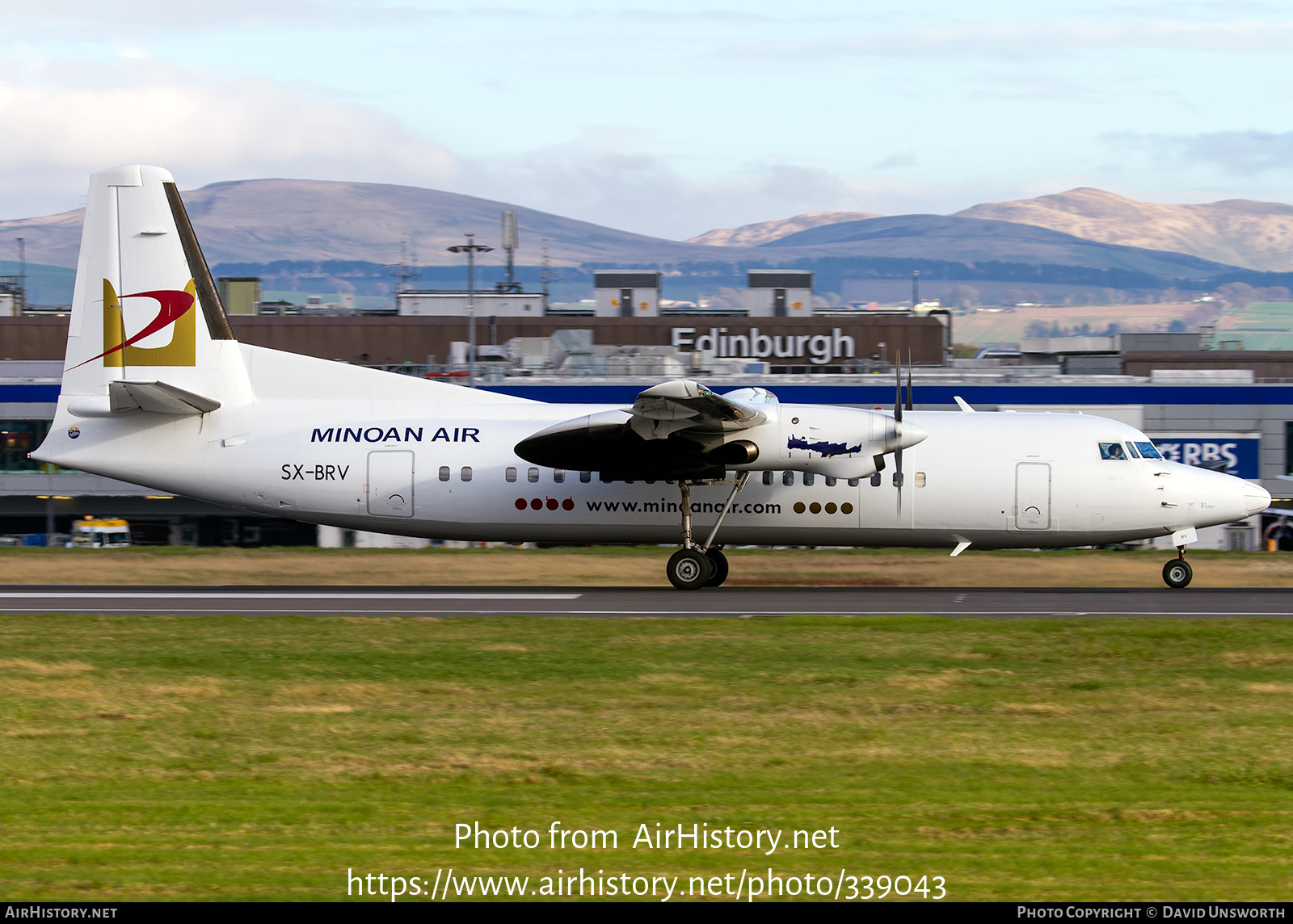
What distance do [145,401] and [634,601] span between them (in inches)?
354

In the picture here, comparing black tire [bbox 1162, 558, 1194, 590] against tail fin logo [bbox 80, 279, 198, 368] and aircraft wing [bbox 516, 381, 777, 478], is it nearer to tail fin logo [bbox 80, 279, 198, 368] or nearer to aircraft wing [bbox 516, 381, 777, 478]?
aircraft wing [bbox 516, 381, 777, 478]

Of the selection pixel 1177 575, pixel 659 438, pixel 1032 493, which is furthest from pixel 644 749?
pixel 1177 575

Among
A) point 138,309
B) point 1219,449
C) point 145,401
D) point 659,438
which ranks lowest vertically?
point 1219,449

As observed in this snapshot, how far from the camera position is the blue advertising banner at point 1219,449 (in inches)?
1550

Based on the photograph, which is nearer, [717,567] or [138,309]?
[717,567]

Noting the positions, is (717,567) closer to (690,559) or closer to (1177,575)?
(690,559)

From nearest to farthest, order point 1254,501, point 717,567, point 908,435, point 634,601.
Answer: point 634,601
point 908,435
point 1254,501
point 717,567

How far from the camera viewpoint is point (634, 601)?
2062 centimetres

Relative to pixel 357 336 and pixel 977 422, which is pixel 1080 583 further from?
pixel 357 336

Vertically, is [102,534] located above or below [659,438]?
below

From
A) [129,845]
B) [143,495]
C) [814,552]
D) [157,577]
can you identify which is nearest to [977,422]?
[814,552]

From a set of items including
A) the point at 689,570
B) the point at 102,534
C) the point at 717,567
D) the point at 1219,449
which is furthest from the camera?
the point at 102,534

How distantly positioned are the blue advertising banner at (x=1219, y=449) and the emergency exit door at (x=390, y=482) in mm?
26050

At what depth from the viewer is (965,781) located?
1019cm
